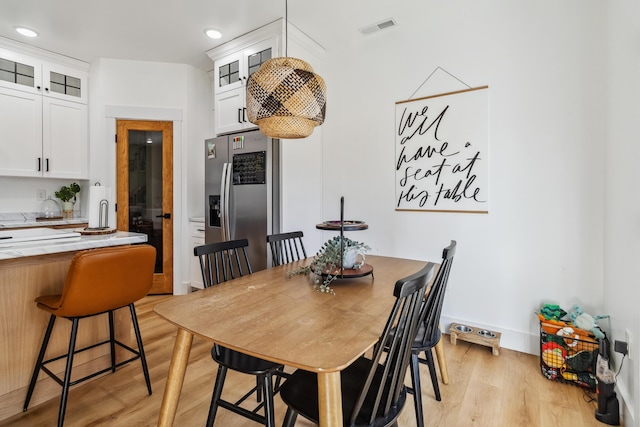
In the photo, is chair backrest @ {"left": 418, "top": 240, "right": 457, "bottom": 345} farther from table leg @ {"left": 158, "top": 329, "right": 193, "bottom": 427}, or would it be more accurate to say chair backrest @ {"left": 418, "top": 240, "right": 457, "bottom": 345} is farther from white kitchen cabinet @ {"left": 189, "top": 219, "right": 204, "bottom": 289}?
white kitchen cabinet @ {"left": 189, "top": 219, "right": 204, "bottom": 289}

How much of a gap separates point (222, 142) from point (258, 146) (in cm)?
58

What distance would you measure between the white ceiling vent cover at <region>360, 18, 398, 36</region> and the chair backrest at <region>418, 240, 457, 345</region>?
7.47 feet

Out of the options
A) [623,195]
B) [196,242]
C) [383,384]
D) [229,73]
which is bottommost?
[383,384]

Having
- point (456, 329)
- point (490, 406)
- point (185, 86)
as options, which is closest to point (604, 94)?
point (456, 329)

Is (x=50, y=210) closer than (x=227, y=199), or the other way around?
(x=227, y=199)

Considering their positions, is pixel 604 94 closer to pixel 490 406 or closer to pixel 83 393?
pixel 490 406

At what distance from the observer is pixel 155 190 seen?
4.02 meters

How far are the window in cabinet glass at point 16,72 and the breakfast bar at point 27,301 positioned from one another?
2795 millimetres

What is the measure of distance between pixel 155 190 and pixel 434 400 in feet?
12.4

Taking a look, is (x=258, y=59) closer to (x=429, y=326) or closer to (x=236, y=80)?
(x=236, y=80)

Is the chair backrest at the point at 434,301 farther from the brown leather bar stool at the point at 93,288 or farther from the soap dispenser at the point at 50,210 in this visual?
the soap dispenser at the point at 50,210

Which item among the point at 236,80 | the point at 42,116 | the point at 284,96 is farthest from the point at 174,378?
the point at 42,116

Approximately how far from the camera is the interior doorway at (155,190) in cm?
396

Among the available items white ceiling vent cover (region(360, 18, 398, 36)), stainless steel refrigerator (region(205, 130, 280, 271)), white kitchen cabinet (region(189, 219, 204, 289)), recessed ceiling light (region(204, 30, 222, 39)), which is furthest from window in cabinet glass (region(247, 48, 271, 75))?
white kitchen cabinet (region(189, 219, 204, 289))
